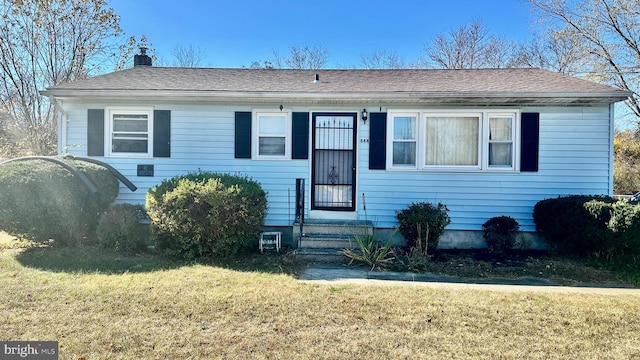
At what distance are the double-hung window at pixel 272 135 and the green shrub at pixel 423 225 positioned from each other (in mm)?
2671

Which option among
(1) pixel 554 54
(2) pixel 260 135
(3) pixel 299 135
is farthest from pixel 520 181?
(1) pixel 554 54

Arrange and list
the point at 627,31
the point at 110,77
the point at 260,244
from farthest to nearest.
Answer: the point at 627,31
the point at 110,77
the point at 260,244

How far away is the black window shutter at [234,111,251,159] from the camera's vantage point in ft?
23.3

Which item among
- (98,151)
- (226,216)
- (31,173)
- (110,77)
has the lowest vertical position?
(226,216)

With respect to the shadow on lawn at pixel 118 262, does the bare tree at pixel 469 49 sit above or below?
above

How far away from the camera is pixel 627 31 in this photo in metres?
14.4

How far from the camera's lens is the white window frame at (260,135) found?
7.12 m

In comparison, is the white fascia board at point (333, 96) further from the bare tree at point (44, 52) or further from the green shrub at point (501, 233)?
the bare tree at point (44, 52)

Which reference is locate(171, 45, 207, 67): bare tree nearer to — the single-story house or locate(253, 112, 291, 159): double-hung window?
the single-story house

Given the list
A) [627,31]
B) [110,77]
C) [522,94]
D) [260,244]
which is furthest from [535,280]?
[627,31]

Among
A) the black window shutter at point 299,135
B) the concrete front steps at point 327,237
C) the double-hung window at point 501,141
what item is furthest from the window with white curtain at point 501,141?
the black window shutter at point 299,135

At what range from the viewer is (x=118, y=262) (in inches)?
206

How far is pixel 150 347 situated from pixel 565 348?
3439mm

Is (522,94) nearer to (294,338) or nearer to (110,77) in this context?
(294,338)
